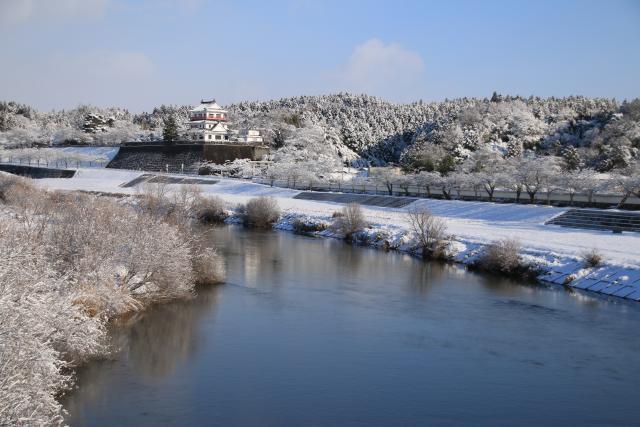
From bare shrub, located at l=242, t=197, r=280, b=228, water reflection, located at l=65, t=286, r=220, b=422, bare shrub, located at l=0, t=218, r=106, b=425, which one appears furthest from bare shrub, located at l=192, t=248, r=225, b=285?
bare shrub, located at l=242, t=197, r=280, b=228

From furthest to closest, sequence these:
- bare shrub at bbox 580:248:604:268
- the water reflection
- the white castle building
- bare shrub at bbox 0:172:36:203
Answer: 1. the white castle building
2. bare shrub at bbox 0:172:36:203
3. bare shrub at bbox 580:248:604:268
4. the water reflection

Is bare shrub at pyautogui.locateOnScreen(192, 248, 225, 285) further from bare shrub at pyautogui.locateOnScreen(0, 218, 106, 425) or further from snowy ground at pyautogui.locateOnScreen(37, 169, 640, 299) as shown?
snowy ground at pyautogui.locateOnScreen(37, 169, 640, 299)

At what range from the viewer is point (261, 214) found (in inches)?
1465

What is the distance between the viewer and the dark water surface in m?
10.4

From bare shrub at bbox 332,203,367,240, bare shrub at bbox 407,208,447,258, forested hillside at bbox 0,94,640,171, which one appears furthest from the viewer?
forested hillside at bbox 0,94,640,171

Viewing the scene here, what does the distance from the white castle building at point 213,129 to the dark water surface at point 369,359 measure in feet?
182

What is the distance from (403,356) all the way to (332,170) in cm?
4767

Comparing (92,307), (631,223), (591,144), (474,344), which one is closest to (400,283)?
(474,344)

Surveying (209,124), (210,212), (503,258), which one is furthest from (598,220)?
(209,124)

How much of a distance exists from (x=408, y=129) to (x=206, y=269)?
76251 millimetres

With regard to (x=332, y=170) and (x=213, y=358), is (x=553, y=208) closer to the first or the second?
(x=213, y=358)

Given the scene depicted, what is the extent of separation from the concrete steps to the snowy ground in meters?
0.75

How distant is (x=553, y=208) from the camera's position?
33281 millimetres

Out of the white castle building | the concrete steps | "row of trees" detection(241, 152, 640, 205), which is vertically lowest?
the concrete steps
